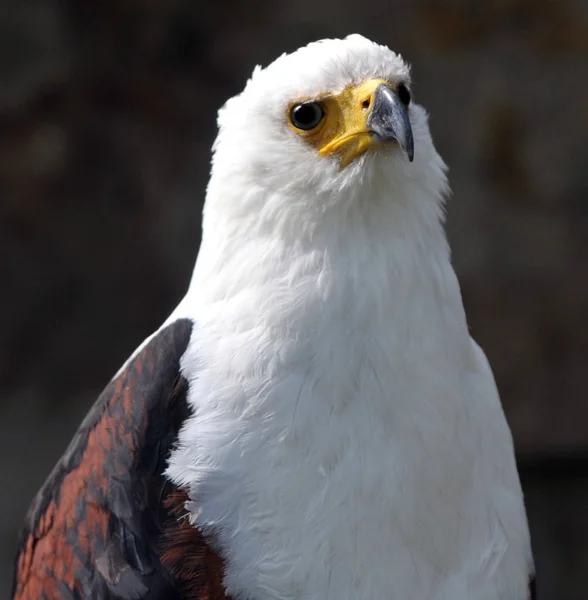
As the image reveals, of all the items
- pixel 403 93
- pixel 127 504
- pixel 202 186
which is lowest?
pixel 127 504

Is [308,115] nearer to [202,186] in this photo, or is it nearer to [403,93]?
[403,93]

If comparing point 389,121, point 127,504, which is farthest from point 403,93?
point 127,504

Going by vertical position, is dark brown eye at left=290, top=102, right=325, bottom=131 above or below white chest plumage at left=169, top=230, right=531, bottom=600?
above

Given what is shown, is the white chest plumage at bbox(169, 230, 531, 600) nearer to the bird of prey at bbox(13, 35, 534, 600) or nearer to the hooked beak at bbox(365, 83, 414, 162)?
the bird of prey at bbox(13, 35, 534, 600)

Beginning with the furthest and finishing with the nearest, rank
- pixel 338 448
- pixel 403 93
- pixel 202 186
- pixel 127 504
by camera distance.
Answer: pixel 202 186 < pixel 403 93 < pixel 127 504 < pixel 338 448

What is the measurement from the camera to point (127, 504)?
10.1 feet

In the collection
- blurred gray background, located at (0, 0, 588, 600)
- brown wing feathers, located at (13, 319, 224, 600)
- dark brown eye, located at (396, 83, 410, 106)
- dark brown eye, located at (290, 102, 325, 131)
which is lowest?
brown wing feathers, located at (13, 319, 224, 600)

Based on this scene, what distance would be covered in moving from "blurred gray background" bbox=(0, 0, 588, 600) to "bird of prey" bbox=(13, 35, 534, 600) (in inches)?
107

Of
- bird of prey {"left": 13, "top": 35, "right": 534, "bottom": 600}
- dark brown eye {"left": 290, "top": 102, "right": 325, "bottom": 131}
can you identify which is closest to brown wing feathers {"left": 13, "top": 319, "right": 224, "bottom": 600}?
bird of prey {"left": 13, "top": 35, "right": 534, "bottom": 600}

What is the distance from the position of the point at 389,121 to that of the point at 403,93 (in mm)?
294

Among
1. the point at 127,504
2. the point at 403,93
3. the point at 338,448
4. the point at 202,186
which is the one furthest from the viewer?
the point at 202,186

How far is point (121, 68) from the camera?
601cm

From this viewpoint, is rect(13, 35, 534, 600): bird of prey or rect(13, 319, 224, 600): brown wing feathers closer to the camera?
rect(13, 35, 534, 600): bird of prey

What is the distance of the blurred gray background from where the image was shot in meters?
5.79
